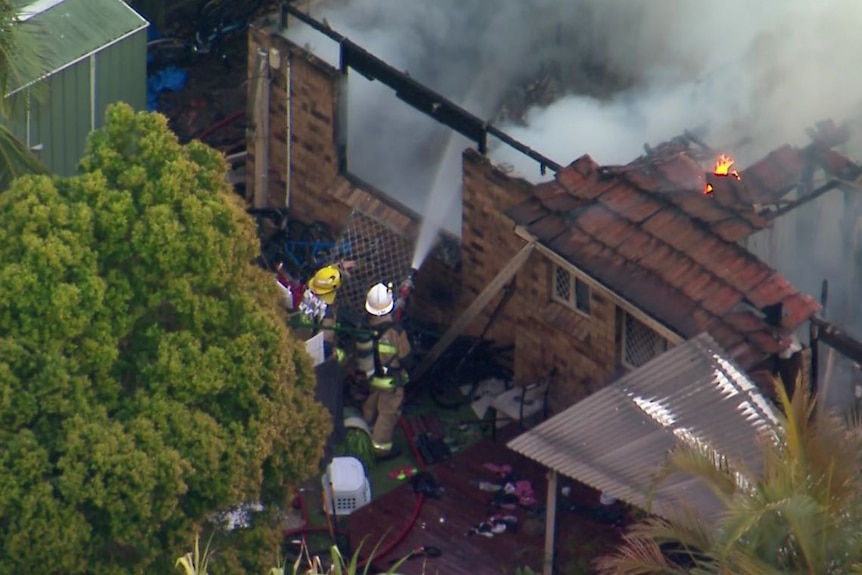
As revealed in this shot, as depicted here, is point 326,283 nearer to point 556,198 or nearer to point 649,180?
point 556,198

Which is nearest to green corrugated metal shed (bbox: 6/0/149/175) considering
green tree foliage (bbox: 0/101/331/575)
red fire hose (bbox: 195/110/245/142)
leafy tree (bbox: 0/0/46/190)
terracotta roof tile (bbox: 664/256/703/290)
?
red fire hose (bbox: 195/110/245/142)

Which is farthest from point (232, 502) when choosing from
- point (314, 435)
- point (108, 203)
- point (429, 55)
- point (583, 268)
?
point (429, 55)

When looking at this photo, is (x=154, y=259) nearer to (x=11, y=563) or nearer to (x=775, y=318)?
(x=11, y=563)

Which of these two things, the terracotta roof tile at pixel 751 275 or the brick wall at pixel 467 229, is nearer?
the terracotta roof tile at pixel 751 275

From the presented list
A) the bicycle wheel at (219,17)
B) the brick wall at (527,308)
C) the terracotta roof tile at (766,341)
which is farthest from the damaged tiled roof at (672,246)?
the bicycle wheel at (219,17)

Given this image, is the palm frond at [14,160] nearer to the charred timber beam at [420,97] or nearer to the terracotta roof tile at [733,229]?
the charred timber beam at [420,97]

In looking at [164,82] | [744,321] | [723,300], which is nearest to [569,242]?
[723,300]
